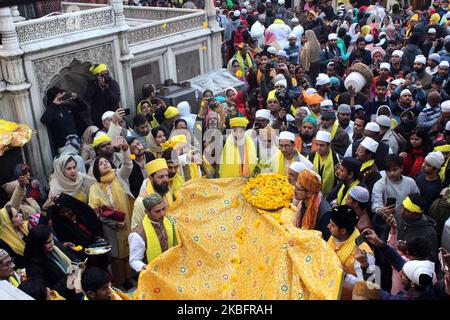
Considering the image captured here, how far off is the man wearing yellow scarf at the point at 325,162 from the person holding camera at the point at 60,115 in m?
3.45

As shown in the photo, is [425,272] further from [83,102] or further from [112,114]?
[83,102]

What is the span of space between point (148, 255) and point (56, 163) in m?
1.68

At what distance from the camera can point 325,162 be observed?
514 cm

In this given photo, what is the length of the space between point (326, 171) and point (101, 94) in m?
3.73

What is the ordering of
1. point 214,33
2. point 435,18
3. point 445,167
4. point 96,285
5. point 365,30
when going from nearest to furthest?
1. point 96,285
2. point 445,167
3. point 214,33
4. point 365,30
5. point 435,18

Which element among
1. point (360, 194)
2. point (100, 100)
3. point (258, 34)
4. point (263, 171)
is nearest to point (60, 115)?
point (100, 100)

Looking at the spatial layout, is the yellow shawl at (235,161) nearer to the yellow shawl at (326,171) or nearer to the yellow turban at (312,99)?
the yellow shawl at (326,171)

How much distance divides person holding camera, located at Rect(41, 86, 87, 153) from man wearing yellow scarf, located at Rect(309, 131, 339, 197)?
345cm

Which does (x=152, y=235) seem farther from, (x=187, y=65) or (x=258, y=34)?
(x=258, y=34)

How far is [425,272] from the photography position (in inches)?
113

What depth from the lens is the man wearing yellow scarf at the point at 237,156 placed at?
5.37 m

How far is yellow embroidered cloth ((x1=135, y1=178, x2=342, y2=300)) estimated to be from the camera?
3.28 m
